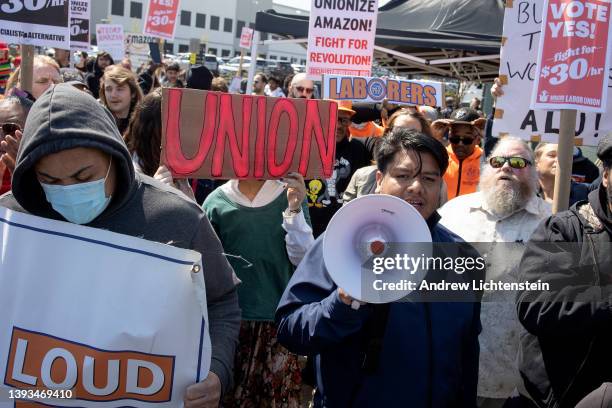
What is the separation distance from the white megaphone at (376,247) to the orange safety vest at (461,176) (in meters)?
2.71

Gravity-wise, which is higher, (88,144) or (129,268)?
(88,144)

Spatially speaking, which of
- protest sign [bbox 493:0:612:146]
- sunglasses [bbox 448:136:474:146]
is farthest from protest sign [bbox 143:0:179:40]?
protest sign [bbox 493:0:612:146]

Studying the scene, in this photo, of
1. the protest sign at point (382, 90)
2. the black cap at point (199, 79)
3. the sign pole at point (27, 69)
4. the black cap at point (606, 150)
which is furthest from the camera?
the black cap at point (199, 79)

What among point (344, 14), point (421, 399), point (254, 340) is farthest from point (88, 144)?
point (344, 14)

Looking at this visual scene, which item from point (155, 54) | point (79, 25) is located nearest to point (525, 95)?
point (79, 25)

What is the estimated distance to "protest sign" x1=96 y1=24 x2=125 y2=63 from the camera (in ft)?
37.8

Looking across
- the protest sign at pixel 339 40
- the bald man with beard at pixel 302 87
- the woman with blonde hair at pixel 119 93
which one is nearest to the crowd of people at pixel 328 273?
the woman with blonde hair at pixel 119 93

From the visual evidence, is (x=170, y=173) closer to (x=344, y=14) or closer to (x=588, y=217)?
(x=588, y=217)

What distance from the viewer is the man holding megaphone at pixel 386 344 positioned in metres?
1.98

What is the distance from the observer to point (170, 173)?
9.23 ft

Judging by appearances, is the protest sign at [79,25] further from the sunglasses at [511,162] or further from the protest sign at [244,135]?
the sunglasses at [511,162]

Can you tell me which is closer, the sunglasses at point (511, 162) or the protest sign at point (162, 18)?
the sunglasses at point (511, 162)

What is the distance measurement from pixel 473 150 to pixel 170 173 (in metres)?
2.48

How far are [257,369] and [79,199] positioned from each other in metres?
1.58
